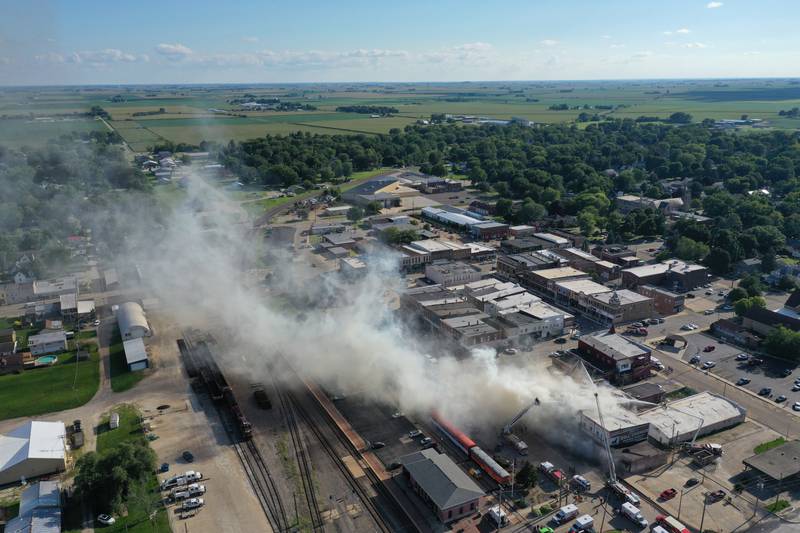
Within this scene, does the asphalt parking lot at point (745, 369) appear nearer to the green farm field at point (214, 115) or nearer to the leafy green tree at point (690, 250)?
the leafy green tree at point (690, 250)

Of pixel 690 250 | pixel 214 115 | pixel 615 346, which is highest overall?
pixel 214 115

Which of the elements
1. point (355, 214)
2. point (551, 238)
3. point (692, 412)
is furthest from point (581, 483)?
point (355, 214)

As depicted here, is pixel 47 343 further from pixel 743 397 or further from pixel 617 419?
pixel 743 397

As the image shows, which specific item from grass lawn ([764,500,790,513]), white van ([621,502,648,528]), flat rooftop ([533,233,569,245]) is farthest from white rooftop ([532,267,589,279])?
white van ([621,502,648,528])

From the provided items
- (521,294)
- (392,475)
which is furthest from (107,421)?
(521,294)

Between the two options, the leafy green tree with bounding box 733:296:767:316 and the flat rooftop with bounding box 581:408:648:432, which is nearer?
the flat rooftop with bounding box 581:408:648:432

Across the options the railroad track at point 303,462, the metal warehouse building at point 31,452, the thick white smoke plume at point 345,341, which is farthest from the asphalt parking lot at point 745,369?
the metal warehouse building at point 31,452

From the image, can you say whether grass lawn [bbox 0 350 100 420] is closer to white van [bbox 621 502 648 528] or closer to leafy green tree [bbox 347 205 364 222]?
white van [bbox 621 502 648 528]
